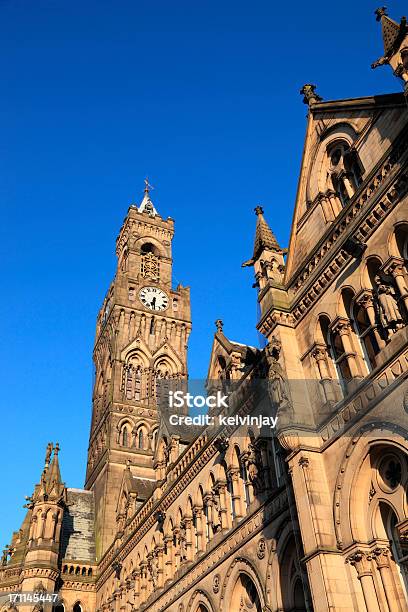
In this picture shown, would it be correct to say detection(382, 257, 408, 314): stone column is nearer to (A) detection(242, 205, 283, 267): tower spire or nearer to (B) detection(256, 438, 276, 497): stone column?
(A) detection(242, 205, 283, 267): tower spire

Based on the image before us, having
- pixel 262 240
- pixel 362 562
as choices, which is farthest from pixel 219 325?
pixel 362 562

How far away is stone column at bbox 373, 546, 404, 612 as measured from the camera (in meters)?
12.4

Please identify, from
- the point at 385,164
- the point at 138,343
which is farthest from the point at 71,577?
the point at 385,164

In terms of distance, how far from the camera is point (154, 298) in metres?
61.4

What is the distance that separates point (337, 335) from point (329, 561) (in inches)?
226

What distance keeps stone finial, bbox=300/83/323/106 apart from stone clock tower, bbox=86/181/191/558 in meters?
29.9

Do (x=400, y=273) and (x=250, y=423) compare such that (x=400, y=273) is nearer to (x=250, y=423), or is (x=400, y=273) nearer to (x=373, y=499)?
(x=373, y=499)

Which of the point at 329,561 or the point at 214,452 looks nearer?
the point at 329,561

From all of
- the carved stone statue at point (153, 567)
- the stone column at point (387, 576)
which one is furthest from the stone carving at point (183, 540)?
the stone column at point (387, 576)

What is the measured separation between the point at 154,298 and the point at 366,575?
49.7 metres

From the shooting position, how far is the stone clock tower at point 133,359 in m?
48.7

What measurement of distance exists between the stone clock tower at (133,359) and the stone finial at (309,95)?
29865mm

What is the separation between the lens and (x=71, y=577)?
42000 mm

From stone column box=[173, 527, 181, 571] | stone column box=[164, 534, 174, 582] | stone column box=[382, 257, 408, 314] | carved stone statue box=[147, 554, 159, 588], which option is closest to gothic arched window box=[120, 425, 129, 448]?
carved stone statue box=[147, 554, 159, 588]
